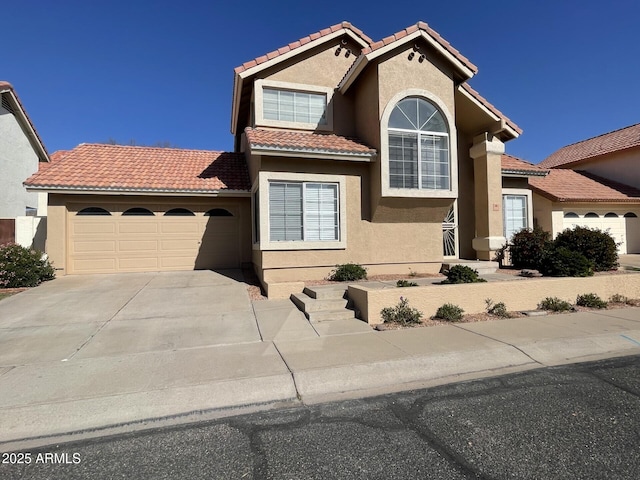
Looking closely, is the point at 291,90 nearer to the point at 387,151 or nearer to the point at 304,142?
the point at 304,142

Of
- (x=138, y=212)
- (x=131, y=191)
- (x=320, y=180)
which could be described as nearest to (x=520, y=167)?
(x=320, y=180)

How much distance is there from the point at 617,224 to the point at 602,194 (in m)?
1.67

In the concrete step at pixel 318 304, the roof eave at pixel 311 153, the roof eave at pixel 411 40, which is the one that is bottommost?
the concrete step at pixel 318 304

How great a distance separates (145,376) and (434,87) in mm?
9966

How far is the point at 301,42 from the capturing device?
11195mm

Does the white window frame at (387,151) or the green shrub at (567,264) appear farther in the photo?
the white window frame at (387,151)

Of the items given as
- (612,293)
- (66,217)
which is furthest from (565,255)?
(66,217)

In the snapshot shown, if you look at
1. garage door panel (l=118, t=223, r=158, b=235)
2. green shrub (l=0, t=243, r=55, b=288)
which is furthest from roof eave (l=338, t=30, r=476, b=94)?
green shrub (l=0, t=243, r=55, b=288)

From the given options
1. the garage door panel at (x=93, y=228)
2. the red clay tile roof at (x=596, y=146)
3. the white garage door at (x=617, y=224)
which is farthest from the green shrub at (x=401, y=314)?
the red clay tile roof at (x=596, y=146)

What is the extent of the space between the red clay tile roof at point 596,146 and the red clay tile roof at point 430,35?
14.9 metres

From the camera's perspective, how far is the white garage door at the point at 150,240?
1177cm

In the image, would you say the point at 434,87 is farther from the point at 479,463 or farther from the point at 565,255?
the point at 479,463

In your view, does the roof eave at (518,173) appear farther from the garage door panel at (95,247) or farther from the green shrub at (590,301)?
the garage door panel at (95,247)

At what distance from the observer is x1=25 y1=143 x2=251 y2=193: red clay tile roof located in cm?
1138
